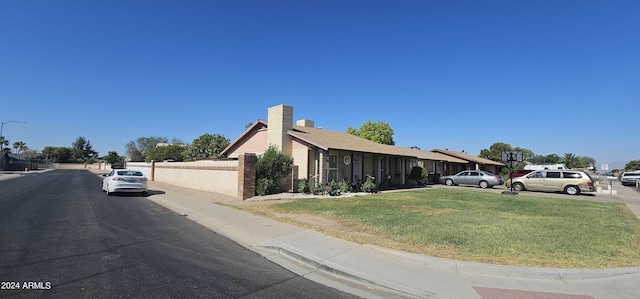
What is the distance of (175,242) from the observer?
7082 mm

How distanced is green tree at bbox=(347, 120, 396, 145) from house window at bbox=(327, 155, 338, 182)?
96.4 feet

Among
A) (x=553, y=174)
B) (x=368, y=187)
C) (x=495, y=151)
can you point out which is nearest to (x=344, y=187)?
(x=368, y=187)

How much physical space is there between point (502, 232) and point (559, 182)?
18.2 m

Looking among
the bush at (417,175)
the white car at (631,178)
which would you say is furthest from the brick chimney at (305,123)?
the white car at (631,178)

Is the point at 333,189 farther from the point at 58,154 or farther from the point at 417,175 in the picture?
the point at 58,154

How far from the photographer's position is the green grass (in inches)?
242

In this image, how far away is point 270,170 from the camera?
647 inches

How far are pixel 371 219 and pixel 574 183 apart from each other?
19212 mm

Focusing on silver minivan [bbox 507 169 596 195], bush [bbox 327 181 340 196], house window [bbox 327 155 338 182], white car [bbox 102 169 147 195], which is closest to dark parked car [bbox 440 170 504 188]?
silver minivan [bbox 507 169 596 195]

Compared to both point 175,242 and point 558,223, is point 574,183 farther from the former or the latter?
point 175,242

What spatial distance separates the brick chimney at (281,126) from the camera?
18.8 meters

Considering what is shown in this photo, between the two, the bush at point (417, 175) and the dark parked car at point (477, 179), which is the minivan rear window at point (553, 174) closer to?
the dark parked car at point (477, 179)

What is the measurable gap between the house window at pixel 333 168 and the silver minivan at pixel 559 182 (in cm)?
1471

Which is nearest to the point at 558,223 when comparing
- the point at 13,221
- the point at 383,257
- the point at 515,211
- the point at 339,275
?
the point at 515,211
